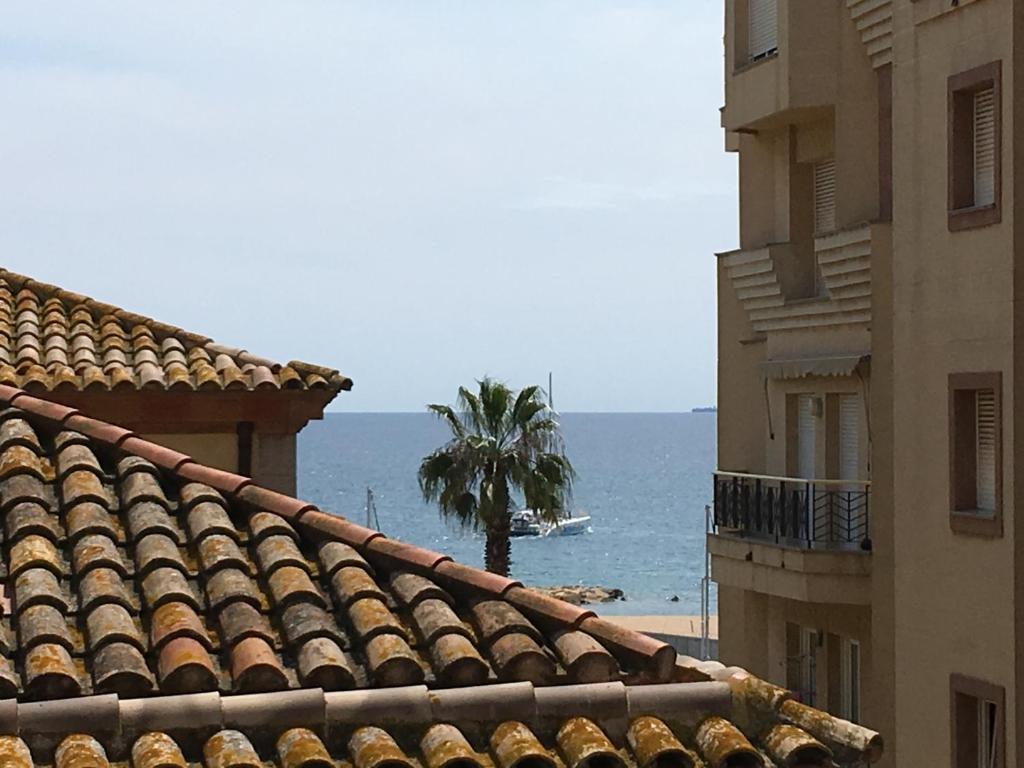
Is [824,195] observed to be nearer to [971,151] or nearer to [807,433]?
[807,433]

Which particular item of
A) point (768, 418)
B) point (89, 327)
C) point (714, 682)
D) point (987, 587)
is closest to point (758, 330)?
point (768, 418)

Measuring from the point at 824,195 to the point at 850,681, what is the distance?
22.8ft

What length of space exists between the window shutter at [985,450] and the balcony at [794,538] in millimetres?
2963

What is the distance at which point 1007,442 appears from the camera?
21.9 metres

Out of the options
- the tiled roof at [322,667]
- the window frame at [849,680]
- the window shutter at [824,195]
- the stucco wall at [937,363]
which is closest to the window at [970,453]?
the stucco wall at [937,363]

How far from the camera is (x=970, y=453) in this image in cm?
2311

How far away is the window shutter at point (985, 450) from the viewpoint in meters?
22.7

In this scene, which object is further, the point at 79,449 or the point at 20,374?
the point at 20,374

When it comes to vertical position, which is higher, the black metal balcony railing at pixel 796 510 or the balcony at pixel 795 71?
the balcony at pixel 795 71

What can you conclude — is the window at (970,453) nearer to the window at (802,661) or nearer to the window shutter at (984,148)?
the window shutter at (984,148)

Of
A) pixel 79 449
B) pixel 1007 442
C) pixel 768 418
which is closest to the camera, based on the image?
pixel 79 449

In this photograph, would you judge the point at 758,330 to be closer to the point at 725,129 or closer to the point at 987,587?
the point at 725,129

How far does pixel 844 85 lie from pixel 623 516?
489 feet

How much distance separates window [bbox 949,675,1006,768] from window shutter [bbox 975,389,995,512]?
198cm
